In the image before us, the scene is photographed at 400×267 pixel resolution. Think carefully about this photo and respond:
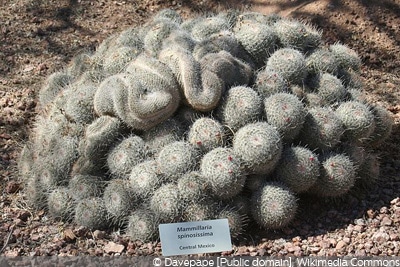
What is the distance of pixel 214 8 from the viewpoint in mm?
6977

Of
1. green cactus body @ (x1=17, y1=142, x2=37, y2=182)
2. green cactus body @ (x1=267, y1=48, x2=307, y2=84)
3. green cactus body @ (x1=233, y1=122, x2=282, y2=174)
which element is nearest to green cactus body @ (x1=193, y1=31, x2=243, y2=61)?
green cactus body @ (x1=267, y1=48, x2=307, y2=84)

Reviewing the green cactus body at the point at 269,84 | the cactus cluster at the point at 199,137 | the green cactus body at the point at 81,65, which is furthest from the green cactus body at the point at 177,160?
the green cactus body at the point at 81,65

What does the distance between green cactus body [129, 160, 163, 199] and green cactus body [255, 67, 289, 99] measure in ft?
2.85

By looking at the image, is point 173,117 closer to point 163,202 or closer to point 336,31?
point 163,202

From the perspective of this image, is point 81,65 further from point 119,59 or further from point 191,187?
point 191,187

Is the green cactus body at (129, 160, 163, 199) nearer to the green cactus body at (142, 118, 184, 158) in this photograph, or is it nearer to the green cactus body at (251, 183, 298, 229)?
the green cactus body at (142, 118, 184, 158)

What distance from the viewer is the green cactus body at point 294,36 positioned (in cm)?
439

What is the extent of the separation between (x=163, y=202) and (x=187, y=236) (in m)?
0.25

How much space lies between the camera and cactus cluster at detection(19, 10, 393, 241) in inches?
146

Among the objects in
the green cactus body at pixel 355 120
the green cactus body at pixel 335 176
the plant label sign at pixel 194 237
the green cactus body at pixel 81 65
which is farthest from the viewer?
the green cactus body at pixel 81 65

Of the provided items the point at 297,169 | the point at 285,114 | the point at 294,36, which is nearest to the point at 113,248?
the point at 297,169

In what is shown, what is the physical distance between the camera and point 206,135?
3.77 meters

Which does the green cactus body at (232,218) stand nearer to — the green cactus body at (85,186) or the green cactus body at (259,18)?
the green cactus body at (85,186)

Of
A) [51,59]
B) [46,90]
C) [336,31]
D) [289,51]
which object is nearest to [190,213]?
[289,51]
